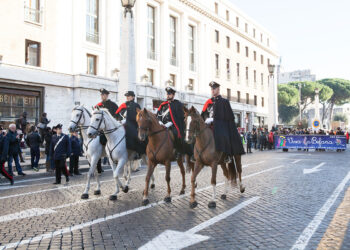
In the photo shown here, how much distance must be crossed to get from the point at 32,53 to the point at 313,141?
2176 centimetres

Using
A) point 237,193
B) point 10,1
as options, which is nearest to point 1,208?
point 237,193

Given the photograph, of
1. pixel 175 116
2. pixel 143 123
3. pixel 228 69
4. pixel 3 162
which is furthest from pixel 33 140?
pixel 228 69

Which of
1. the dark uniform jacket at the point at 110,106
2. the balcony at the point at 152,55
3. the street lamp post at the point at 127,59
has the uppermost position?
the balcony at the point at 152,55

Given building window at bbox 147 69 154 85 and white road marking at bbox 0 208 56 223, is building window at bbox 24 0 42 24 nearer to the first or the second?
building window at bbox 147 69 154 85

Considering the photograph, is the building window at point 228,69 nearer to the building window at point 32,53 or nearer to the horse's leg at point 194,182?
the building window at point 32,53

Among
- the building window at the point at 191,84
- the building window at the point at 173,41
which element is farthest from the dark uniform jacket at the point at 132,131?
the building window at the point at 191,84

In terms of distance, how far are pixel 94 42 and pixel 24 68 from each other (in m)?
7.36

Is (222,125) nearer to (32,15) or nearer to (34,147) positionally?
(34,147)

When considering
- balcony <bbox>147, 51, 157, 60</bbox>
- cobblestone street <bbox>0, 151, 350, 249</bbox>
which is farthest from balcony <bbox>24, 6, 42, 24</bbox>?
cobblestone street <bbox>0, 151, 350, 249</bbox>

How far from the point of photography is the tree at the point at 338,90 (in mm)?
79500

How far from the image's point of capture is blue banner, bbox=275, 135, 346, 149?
25859 mm

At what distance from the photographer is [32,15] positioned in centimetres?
2195

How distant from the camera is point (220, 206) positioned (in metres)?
6.85

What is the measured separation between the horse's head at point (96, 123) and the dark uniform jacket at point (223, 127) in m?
2.43
